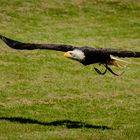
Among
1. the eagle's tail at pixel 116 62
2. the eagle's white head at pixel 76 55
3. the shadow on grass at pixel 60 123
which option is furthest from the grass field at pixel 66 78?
the eagle's white head at pixel 76 55

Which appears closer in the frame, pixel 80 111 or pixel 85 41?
pixel 80 111

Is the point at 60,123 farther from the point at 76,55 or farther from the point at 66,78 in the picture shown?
the point at 66,78

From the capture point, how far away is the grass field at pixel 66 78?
1524cm

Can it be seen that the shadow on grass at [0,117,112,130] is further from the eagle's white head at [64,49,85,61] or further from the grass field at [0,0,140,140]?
the eagle's white head at [64,49,85,61]

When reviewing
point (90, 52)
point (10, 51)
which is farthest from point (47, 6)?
point (90, 52)

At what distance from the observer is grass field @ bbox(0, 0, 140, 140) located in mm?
15242

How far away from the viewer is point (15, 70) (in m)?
23.1

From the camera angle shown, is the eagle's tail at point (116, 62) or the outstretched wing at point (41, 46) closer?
the eagle's tail at point (116, 62)

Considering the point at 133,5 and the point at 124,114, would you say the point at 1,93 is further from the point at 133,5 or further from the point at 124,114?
the point at 133,5

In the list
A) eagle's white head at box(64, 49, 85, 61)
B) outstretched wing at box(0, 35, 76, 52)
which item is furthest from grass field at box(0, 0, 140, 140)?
outstretched wing at box(0, 35, 76, 52)

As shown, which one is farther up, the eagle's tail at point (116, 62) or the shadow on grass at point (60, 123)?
the eagle's tail at point (116, 62)

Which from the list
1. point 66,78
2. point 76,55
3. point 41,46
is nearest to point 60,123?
point 41,46

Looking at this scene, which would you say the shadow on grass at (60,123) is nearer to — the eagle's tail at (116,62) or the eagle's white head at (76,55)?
the eagle's tail at (116,62)

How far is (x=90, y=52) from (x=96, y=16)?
22.5 m
